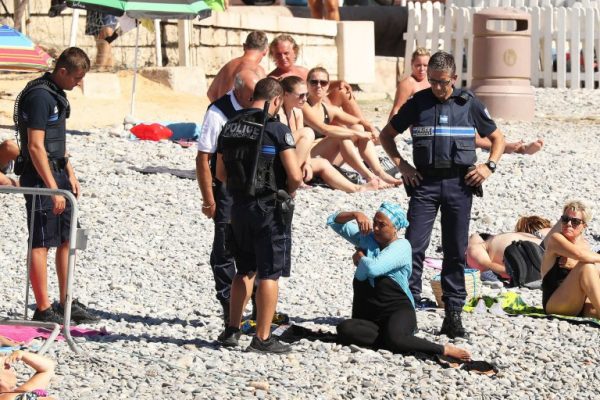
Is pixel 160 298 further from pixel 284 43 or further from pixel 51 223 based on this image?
pixel 284 43

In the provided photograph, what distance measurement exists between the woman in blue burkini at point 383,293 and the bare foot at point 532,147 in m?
7.27

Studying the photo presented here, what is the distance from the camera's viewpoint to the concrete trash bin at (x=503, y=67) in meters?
20.0

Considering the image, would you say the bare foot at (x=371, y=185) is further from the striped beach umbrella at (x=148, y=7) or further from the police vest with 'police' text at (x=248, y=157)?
the police vest with 'police' text at (x=248, y=157)

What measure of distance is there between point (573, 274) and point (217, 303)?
89.8 inches

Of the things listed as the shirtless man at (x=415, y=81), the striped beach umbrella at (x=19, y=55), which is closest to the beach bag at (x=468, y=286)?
the shirtless man at (x=415, y=81)

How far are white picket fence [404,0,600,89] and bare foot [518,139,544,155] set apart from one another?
24.4 feet

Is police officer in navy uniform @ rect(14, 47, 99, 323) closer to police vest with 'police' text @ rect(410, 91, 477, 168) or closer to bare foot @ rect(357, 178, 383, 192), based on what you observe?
police vest with 'police' text @ rect(410, 91, 477, 168)

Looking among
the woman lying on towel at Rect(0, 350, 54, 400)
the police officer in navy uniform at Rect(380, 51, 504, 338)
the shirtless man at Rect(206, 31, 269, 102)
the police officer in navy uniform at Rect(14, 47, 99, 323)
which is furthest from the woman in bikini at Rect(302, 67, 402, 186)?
the woman lying on towel at Rect(0, 350, 54, 400)

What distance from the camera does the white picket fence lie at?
77.9ft

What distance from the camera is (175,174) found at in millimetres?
14023

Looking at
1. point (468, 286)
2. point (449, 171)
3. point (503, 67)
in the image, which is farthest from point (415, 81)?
point (503, 67)

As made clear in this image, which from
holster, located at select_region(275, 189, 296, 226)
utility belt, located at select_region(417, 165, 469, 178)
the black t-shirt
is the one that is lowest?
holster, located at select_region(275, 189, 296, 226)

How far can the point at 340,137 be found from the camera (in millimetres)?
13859

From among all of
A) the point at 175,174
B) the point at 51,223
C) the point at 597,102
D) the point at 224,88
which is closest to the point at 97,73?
Answer: the point at 175,174
